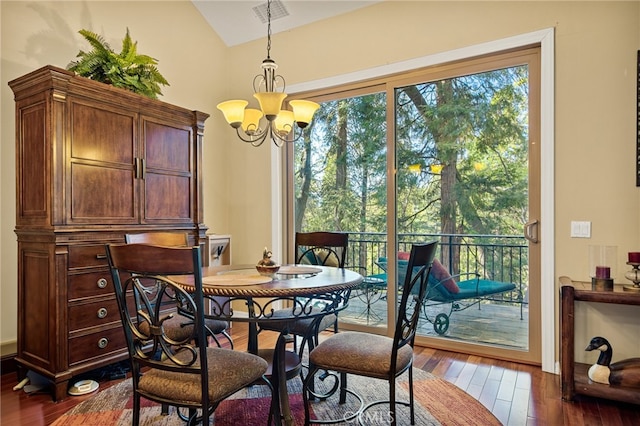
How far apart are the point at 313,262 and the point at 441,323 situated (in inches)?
51.1

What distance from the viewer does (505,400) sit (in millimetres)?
2422

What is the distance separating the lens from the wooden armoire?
2461mm

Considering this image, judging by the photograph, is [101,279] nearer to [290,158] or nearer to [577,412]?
[290,158]

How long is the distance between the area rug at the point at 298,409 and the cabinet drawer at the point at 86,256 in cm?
83

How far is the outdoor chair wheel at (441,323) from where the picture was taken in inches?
135

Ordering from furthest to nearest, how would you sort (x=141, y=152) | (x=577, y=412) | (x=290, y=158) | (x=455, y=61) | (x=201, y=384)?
(x=290, y=158) → (x=455, y=61) → (x=141, y=152) → (x=577, y=412) → (x=201, y=384)

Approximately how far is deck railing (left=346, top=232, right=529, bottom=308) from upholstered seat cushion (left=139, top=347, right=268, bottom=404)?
2.13 m

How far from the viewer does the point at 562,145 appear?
284 centimetres

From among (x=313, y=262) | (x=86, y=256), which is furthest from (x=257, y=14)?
(x=86, y=256)

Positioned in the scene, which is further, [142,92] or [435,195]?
[435,195]

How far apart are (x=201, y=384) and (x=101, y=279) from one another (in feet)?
5.29

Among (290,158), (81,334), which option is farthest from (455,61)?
(81,334)

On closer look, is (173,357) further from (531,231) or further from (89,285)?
(531,231)

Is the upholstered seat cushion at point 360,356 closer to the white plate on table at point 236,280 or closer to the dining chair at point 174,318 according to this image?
the white plate on table at point 236,280
